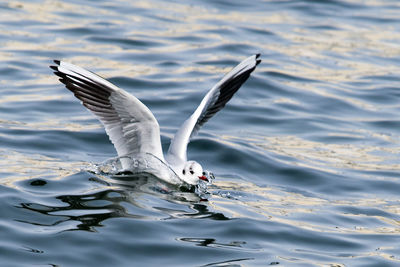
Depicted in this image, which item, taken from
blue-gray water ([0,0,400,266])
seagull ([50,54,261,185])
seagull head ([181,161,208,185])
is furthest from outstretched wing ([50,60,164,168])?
blue-gray water ([0,0,400,266])

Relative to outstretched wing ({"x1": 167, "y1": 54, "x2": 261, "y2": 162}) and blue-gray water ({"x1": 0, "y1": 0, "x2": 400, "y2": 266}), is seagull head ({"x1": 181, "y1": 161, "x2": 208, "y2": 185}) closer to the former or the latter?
blue-gray water ({"x1": 0, "y1": 0, "x2": 400, "y2": 266})

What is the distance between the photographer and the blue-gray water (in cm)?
702

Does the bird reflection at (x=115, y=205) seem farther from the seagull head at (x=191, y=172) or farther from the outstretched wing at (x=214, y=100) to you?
the outstretched wing at (x=214, y=100)

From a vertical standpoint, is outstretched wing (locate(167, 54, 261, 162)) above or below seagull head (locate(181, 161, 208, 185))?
above

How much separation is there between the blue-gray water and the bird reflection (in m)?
0.03

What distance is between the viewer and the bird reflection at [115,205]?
713cm

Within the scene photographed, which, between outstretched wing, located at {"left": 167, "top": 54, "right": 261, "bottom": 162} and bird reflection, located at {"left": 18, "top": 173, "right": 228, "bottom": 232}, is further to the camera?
outstretched wing, located at {"left": 167, "top": 54, "right": 261, "bottom": 162}

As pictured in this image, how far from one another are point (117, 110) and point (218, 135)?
331 cm

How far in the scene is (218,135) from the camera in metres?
11.2

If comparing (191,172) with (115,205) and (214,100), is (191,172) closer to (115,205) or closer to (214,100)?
(115,205)

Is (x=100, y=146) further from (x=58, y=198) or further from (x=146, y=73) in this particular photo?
(x=146, y=73)

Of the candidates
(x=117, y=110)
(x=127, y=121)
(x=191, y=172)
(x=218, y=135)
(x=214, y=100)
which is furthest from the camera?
(x=218, y=135)

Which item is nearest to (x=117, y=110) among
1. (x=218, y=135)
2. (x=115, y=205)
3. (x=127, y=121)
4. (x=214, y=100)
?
(x=127, y=121)

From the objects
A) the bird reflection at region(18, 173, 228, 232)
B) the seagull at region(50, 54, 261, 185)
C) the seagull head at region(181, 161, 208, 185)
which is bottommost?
the bird reflection at region(18, 173, 228, 232)
